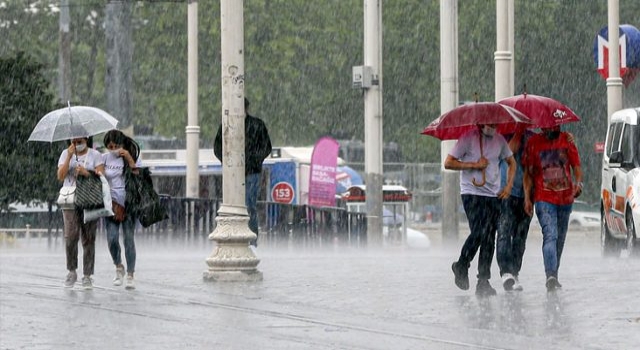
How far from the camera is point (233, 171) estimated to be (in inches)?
768

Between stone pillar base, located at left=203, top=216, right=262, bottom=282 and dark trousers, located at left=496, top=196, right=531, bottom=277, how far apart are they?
2.97 meters

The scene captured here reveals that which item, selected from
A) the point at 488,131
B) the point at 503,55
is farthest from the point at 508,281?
the point at 503,55

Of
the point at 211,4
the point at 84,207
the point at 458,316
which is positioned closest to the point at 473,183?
the point at 458,316

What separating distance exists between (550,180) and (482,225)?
82cm

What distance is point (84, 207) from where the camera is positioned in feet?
59.2

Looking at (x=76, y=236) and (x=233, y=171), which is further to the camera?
(x=233, y=171)

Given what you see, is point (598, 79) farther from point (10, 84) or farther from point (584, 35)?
point (10, 84)

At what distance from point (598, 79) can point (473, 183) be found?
57.0 metres

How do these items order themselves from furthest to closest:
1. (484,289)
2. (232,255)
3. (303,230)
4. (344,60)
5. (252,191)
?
(344,60)
(303,230)
(252,191)
(232,255)
(484,289)

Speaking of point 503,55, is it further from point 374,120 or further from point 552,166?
point 552,166

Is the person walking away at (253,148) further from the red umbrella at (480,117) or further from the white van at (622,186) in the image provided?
the white van at (622,186)

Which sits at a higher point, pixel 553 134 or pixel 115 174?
pixel 553 134

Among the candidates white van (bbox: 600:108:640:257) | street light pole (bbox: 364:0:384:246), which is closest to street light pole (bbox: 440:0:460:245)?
street light pole (bbox: 364:0:384:246)

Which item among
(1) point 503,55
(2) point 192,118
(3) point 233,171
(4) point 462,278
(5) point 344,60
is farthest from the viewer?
(5) point 344,60
